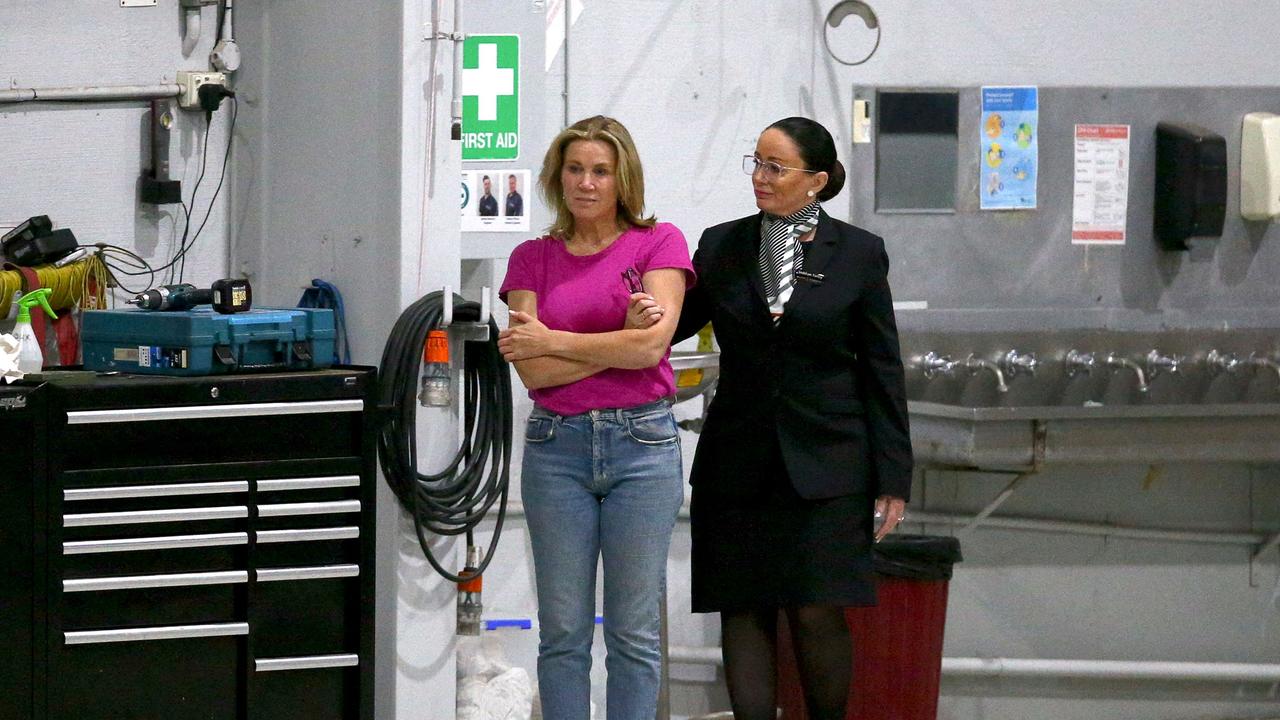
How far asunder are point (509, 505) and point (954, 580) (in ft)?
4.36

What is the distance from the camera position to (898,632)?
3785 mm

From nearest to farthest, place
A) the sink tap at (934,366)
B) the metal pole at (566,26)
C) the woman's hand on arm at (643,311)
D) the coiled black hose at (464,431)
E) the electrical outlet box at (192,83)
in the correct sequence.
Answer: the woman's hand on arm at (643,311)
the coiled black hose at (464,431)
the electrical outlet box at (192,83)
the metal pole at (566,26)
the sink tap at (934,366)

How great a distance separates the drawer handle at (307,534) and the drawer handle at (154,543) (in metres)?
0.04

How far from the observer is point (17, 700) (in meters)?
2.89

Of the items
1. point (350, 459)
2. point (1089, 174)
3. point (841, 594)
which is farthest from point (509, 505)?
point (1089, 174)

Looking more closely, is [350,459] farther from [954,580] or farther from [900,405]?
[954,580]

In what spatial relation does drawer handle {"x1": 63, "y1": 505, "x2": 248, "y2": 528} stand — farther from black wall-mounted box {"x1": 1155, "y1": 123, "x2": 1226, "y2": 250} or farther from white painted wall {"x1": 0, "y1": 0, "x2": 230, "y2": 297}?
black wall-mounted box {"x1": 1155, "y1": 123, "x2": 1226, "y2": 250}

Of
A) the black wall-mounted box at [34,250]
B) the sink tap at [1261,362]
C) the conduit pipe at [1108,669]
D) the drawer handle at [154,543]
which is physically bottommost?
the conduit pipe at [1108,669]

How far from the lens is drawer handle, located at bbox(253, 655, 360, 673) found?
3.06m

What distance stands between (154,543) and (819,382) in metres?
1.31

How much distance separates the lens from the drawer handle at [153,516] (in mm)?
2906

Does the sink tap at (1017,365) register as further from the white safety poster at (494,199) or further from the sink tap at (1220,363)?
the white safety poster at (494,199)

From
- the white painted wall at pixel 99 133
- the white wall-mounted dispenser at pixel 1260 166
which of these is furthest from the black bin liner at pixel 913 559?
the white painted wall at pixel 99 133

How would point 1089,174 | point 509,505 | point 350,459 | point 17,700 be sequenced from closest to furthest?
point 17,700 < point 350,459 < point 509,505 < point 1089,174
